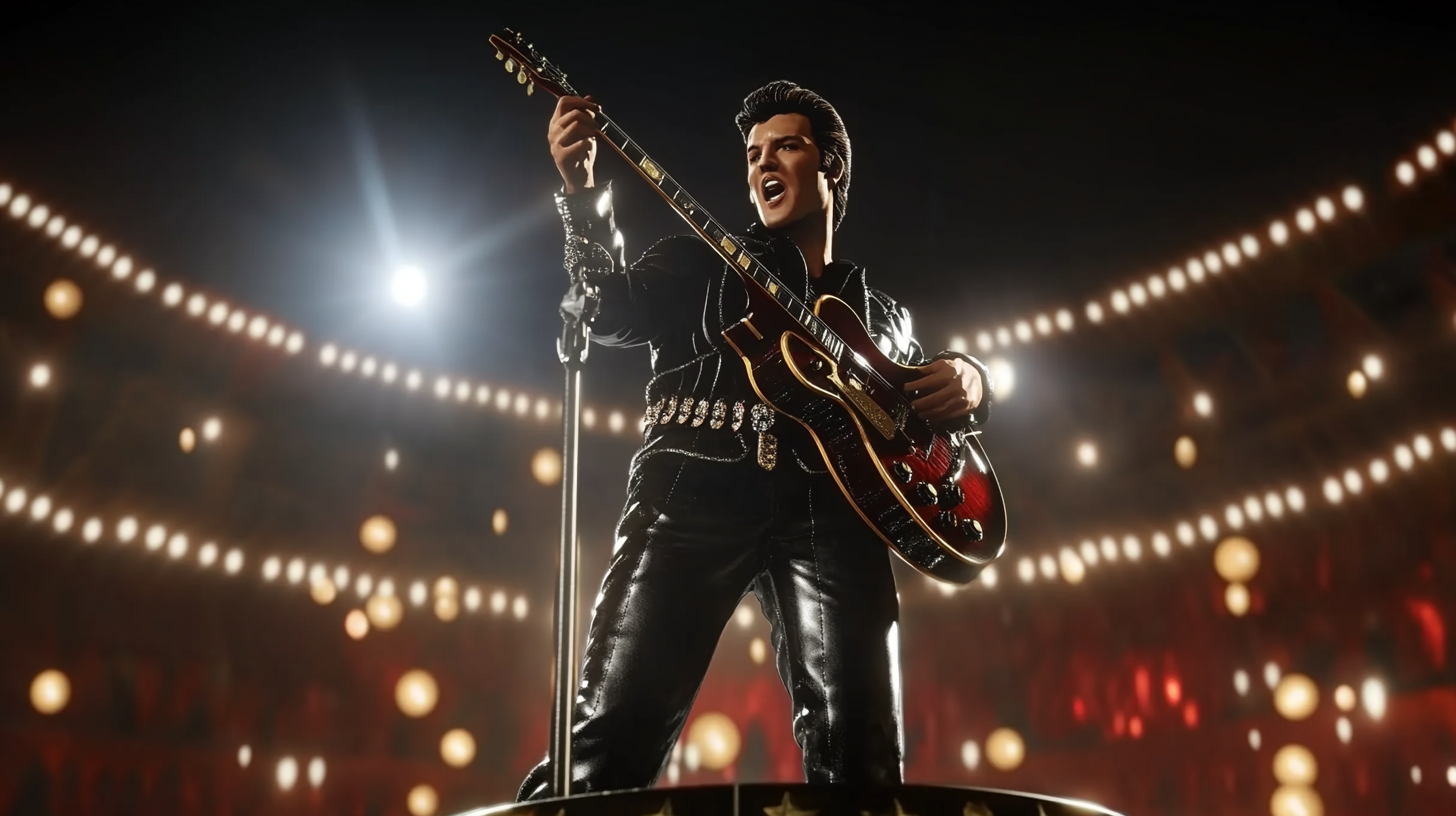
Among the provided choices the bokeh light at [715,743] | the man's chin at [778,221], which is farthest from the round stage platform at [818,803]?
the bokeh light at [715,743]

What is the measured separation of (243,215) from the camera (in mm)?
5770

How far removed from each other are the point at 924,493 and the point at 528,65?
1453mm

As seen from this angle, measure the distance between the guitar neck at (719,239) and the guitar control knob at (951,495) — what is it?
42 centimetres

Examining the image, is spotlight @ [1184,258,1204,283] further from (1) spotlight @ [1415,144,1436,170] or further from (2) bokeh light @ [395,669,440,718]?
(2) bokeh light @ [395,669,440,718]

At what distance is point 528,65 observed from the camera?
2.56m

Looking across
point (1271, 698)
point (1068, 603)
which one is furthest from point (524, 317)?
point (1271, 698)

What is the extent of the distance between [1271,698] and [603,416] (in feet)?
15.2

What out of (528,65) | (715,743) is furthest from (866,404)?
(715,743)

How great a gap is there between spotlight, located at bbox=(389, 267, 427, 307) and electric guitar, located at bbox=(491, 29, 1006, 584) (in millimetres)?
3952

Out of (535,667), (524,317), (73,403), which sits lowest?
(535,667)

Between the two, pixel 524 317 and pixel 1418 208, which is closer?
pixel 1418 208

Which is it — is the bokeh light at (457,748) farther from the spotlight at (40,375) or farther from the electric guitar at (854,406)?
the electric guitar at (854,406)

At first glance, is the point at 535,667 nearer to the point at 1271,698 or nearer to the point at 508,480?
the point at 508,480

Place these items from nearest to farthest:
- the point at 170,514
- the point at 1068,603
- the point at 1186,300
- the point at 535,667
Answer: the point at 170,514, the point at 1186,300, the point at 1068,603, the point at 535,667
